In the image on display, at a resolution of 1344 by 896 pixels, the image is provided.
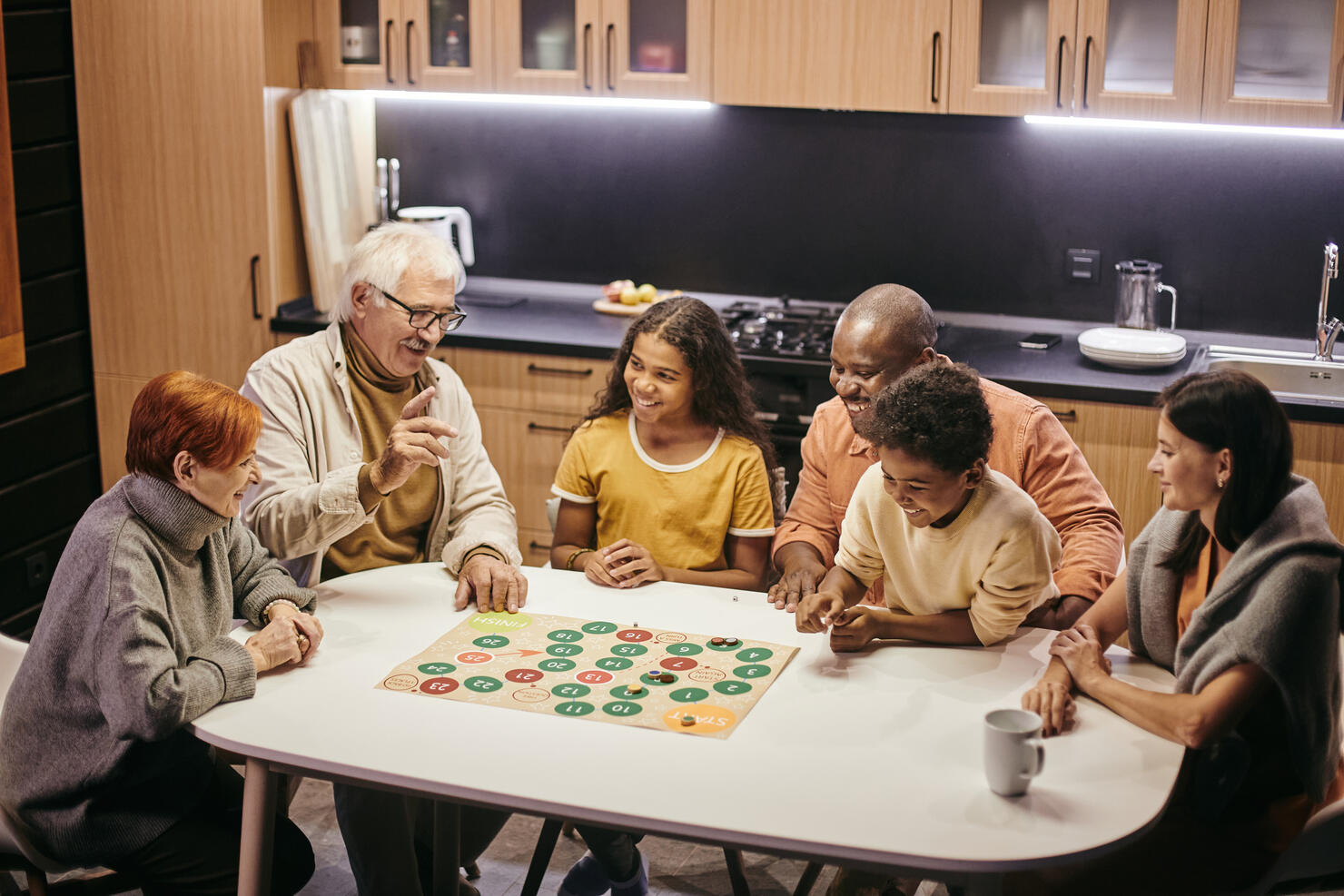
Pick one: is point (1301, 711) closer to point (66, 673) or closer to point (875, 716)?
point (875, 716)

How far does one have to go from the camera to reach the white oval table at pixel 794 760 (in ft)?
5.43

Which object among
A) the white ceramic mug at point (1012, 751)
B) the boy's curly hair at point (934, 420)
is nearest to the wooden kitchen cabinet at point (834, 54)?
the boy's curly hair at point (934, 420)

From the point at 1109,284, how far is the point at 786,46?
123 centimetres

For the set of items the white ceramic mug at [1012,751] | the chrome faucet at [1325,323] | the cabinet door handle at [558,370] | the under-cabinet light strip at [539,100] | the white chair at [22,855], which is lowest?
the white chair at [22,855]

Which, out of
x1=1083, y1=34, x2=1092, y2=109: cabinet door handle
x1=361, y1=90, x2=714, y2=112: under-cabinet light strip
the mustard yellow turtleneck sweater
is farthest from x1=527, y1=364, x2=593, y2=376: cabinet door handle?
x1=1083, y1=34, x2=1092, y2=109: cabinet door handle

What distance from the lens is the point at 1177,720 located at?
6.10 ft

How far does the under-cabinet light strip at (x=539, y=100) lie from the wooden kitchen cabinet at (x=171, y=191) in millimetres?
529

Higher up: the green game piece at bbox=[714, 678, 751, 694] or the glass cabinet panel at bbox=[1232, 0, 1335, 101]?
the glass cabinet panel at bbox=[1232, 0, 1335, 101]

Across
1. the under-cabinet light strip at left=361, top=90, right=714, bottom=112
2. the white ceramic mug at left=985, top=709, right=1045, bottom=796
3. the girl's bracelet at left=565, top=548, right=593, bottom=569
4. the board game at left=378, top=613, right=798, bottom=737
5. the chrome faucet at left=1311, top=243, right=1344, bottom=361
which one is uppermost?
the under-cabinet light strip at left=361, top=90, right=714, bottom=112

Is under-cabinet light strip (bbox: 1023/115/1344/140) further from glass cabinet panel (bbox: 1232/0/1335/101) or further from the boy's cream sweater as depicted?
the boy's cream sweater

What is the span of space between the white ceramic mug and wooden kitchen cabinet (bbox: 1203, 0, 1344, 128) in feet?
8.23

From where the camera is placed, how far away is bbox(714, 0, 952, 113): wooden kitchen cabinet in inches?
152

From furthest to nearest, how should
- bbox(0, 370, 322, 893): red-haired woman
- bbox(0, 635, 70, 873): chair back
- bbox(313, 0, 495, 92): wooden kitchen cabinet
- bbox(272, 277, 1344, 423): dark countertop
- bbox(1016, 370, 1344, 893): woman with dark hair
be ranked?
bbox(313, 0, 495, 92): wooden kitchen cabinet → bbox(272, 277, 1344, 423): dark countertop → bbox(0, 635, 70, 873): chair back → bbox(0, 370, 322, 893): red-haired woman → bbox(1016, 370, 1344, 893): woman with dark hair

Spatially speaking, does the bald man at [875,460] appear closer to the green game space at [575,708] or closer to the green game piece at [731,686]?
the green game piece at [731,686]
